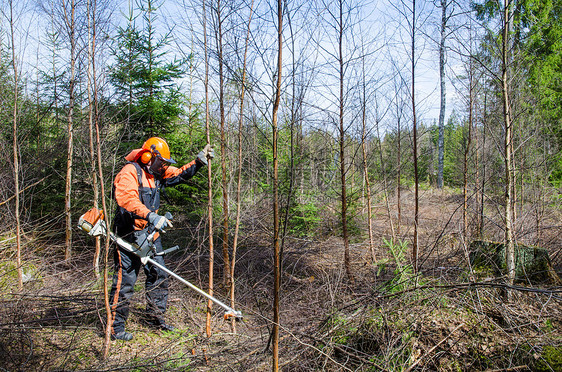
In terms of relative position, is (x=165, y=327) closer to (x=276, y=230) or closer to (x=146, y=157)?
(x=146, y=157)

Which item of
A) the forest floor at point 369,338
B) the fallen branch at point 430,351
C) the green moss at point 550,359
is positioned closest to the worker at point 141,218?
the forest floor at point 369,338

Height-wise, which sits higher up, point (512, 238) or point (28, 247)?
point (512, 238)

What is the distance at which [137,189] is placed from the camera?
3.67 m

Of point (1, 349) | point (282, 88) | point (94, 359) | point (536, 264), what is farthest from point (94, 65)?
point (536, 264)

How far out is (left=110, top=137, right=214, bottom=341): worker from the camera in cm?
356

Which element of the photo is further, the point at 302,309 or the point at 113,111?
the point at 113,111

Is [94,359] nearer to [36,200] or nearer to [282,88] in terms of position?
[282,88]

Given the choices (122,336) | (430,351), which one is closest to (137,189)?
(122,336)

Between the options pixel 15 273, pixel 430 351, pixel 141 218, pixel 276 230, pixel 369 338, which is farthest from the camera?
pixel 15 273

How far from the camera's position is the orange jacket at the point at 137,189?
354 centimetres

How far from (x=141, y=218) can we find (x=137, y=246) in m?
0.35

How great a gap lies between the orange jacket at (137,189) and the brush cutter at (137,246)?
0.22m

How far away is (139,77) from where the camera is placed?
23.8 feet

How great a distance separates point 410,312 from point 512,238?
159 centimetres
